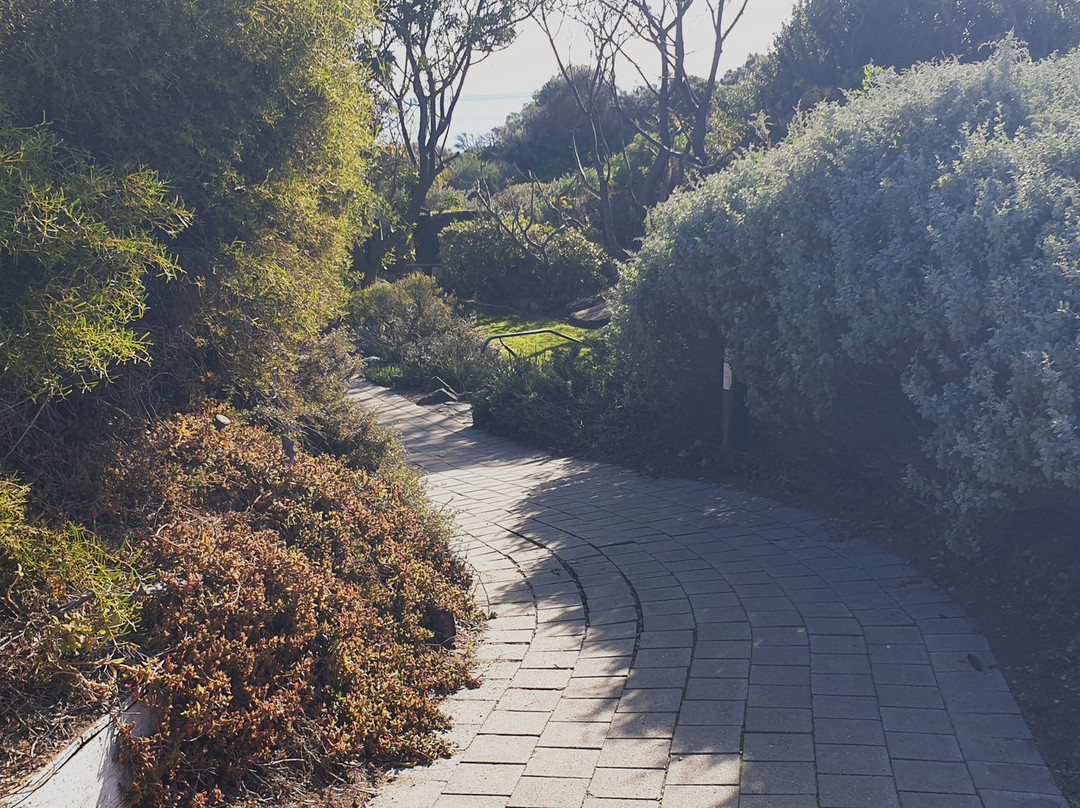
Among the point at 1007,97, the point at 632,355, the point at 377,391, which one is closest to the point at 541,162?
the point at 377,391

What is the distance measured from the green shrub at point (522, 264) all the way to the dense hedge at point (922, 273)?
12.8 m

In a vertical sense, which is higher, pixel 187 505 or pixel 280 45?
pixel 280 45

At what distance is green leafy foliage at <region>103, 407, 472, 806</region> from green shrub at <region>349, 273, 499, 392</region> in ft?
25.3

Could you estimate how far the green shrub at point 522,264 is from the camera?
20312 mm

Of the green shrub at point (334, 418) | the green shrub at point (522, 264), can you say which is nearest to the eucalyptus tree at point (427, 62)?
the green shrub at point (522, 264)

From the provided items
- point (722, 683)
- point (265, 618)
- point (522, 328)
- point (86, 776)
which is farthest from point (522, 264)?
point (86, 776)

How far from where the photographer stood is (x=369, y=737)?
11.5ft

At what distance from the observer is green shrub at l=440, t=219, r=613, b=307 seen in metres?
20.3

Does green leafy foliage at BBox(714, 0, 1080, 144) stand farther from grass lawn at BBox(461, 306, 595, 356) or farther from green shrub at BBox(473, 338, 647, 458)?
green shrub at BBox(473, 338, 647, 458)

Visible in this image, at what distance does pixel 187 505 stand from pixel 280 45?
7.85 ft

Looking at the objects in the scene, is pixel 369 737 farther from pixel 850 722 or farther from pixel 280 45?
pixel 280 45

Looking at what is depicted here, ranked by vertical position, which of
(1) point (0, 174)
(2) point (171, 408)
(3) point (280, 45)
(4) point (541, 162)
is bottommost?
(2) point (171, 408)

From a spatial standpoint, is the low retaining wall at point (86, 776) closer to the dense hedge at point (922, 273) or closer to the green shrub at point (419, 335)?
the dense hedge at point (922, 273)

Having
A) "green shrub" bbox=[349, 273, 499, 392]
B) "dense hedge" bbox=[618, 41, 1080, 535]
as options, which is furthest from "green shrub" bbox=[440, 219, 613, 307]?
"dense hedge" bbox=[618, 41, 1080, 535]
